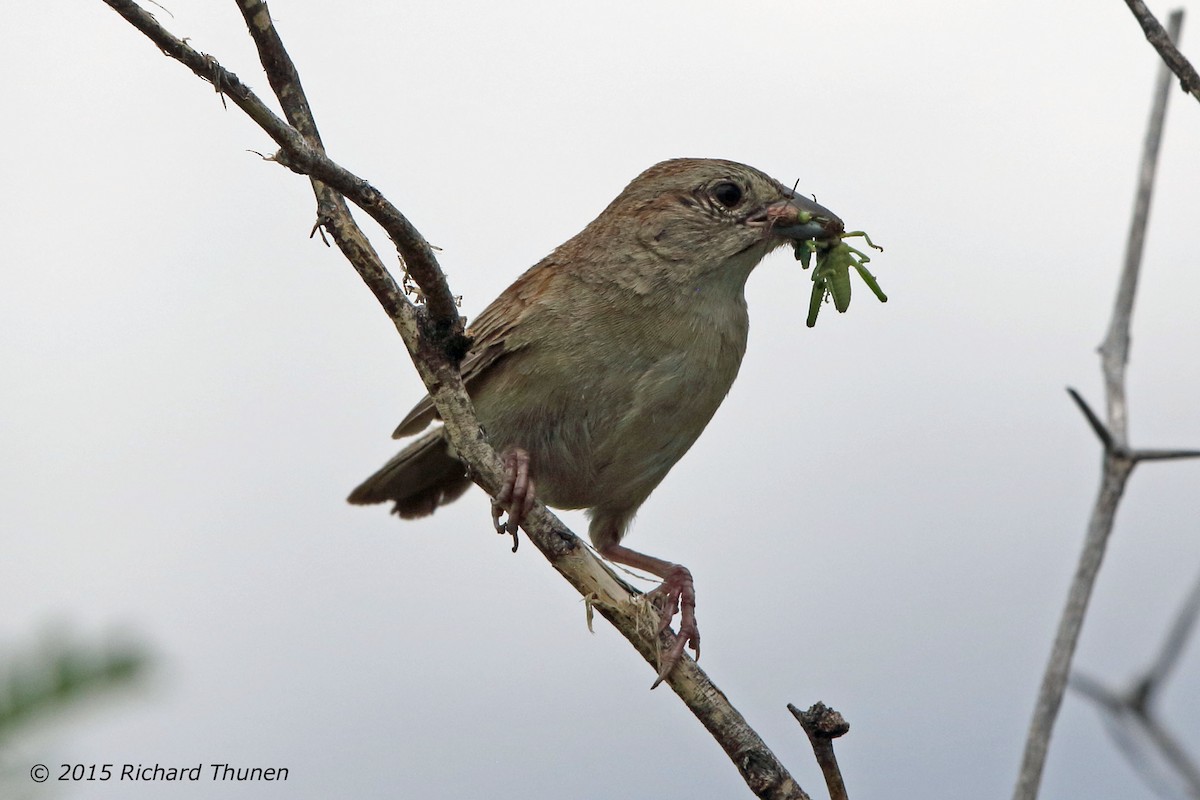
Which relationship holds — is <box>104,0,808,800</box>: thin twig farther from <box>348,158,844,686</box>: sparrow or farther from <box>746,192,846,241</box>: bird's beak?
<box>746,192,846,241</box>: bird's beak

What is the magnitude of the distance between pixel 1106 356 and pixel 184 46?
2721 mm

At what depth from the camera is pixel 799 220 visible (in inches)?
188

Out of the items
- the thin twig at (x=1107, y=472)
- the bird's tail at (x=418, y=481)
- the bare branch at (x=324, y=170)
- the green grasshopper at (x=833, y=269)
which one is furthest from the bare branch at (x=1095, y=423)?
the bird's tail at (x=418, y=481)

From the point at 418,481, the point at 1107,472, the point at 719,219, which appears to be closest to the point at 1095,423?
the point at 1107,472

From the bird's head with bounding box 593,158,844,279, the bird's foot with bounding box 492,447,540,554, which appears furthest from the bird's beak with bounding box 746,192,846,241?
the bird's foot with bounding box 492,447,540,554

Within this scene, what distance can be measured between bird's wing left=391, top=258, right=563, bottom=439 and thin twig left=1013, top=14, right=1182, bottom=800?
197 cm

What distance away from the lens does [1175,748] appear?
3.53 m

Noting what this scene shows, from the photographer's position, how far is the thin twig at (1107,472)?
3.24 m

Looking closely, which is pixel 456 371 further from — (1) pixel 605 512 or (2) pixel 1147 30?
(1) pixel 605 512

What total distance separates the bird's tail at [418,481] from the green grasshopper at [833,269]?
1840mm

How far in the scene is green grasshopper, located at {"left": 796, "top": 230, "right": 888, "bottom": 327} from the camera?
172 inches

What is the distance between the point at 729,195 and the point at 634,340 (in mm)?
784

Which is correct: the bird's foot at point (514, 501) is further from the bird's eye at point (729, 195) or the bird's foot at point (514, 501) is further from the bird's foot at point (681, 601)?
the bird's eye at point (729, 195)

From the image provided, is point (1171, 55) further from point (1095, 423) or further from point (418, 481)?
point (418, 481)
